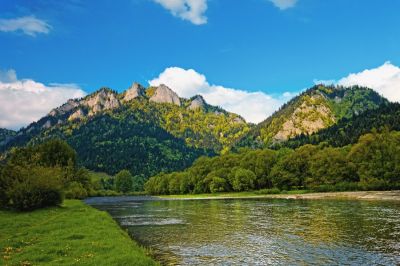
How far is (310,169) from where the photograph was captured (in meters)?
130

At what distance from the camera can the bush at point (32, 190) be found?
58328 millimetres

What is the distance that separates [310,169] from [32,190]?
A: 323ft

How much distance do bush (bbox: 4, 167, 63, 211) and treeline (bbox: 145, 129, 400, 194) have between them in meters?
88.1

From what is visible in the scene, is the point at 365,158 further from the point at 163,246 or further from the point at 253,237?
the point at 163,246

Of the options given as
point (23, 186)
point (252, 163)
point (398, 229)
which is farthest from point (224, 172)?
point (398, 229)

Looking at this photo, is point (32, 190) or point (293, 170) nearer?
→ point (32, 190)

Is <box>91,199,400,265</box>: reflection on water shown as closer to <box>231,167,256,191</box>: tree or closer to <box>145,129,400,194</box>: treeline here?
<box>145,129,400,194</box>: treeline

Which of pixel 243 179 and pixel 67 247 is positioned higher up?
pixel 243 179

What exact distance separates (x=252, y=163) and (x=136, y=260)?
142 metres

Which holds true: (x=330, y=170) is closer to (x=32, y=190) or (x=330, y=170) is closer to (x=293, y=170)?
(x=293, y=170)

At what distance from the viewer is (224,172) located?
546 ft

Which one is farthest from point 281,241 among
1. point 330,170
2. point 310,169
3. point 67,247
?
point 310,169

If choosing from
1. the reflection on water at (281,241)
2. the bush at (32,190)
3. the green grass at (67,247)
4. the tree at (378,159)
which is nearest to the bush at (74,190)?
the bush at (32,190)

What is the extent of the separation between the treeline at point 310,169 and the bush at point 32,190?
88127 millimetres
